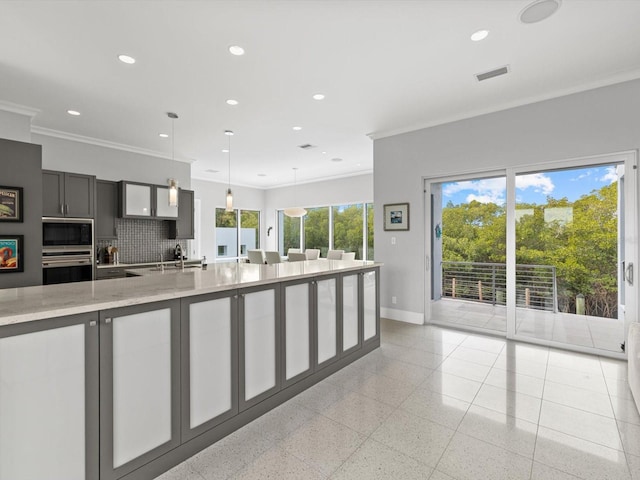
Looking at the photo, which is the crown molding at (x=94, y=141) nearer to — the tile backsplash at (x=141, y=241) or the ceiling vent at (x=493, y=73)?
the tile backsplash at (x=141, y=241)

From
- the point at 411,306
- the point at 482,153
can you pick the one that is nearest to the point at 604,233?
the point at 482,153

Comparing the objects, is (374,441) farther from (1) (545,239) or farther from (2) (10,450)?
(1) (545,239)

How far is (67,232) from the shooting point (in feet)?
14.5

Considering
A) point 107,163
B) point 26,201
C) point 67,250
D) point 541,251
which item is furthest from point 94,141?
point 541,251

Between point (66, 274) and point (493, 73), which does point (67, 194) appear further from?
point (493, 73)

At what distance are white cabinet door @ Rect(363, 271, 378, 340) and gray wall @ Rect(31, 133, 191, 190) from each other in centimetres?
467

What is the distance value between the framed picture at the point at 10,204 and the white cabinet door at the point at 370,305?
12.3ft

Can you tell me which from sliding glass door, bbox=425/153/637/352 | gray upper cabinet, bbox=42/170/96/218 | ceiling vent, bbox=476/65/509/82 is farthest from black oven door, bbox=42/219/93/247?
ceiling vent, bbox=476/65/509/82

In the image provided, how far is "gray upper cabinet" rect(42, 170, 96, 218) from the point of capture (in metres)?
4.30

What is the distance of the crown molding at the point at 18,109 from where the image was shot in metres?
3.77

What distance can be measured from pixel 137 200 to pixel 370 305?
439cm

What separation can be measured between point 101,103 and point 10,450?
379 centimetres

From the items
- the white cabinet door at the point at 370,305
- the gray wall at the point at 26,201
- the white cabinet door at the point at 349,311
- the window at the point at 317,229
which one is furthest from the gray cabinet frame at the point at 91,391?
the window at the point at 317,229

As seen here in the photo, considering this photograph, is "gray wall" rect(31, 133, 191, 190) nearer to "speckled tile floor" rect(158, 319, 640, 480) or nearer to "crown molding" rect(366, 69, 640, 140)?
"crown molding" rect(366, 69, 640, 140)
